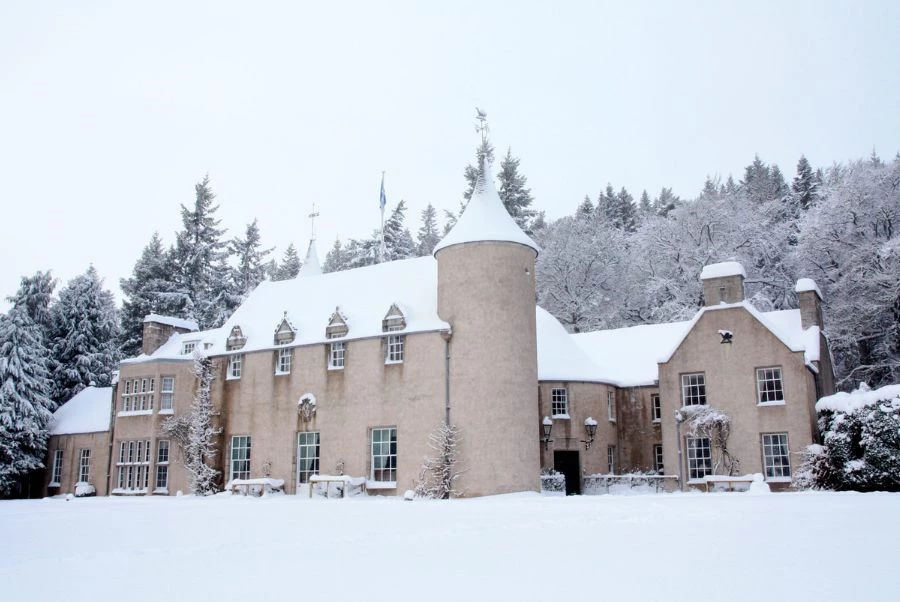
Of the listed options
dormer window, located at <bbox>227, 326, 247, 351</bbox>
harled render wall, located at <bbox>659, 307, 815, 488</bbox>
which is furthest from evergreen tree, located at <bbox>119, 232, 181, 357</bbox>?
harled render wall, located at <bbox>659, 307, 815, 488</bbox>

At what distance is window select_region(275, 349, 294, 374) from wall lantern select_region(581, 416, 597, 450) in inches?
498

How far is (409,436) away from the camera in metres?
29.5

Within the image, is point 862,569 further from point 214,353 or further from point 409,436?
point 214,353

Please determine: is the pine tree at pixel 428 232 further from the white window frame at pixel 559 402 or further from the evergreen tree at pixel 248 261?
the white window frame at pixel 559 402

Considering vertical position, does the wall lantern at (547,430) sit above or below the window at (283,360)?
below

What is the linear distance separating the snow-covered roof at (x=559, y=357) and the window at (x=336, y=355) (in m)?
8.26

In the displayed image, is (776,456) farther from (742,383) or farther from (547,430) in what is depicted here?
(547,430)

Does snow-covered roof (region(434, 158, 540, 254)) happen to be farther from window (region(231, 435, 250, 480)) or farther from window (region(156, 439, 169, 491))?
window (region(156, 439, 169, 491))

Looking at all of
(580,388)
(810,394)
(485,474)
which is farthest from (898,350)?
(485,474)

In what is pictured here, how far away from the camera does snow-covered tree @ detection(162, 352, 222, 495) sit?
33875mm

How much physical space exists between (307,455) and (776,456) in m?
17.7

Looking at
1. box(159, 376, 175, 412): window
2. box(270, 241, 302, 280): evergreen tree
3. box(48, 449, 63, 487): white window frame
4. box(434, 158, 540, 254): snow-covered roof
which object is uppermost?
box(270, 241, 302, 280): evergreen tree

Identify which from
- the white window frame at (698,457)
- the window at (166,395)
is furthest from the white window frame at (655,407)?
the window at (166,395)

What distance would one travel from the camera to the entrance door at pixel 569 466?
1329 inches
